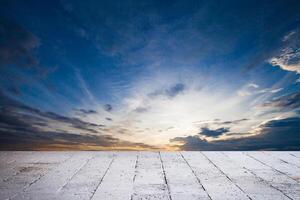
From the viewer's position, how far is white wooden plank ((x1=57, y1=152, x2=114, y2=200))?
3.26 meters

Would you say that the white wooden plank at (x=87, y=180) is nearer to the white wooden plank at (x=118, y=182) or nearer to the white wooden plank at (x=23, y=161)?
the white wooden plank at (x=118, y=182)

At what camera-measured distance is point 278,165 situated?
4.97 meters

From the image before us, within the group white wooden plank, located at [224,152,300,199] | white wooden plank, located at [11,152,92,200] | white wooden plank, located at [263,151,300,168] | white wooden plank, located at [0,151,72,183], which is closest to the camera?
white wooden plank, located at [11,152,92,200]

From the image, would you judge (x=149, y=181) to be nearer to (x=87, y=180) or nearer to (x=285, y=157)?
(x=87, y=180)

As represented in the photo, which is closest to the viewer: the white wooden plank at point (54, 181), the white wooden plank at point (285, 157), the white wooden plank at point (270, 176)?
the white wooden plank at point (54, 181)

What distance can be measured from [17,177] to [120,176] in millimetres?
1350

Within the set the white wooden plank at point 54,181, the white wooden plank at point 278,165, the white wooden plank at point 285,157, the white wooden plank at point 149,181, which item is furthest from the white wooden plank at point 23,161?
the white wooden plank at point 285,157

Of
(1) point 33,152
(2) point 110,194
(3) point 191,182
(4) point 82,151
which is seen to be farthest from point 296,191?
(1) point 33,152

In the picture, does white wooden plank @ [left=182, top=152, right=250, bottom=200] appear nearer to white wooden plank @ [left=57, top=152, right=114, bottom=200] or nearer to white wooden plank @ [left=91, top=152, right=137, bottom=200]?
white wooden plank @ [left=91, top=152, right=137, bottom=200]

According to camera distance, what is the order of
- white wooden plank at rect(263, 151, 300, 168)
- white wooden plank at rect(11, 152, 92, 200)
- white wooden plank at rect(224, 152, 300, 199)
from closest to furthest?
1. white wooden plank at rect(11, 152, 92, 200)
2. white wooden plank at rect(224, 152, 300, 199)
3. white wooden plank at rect(263, 151, 300, 168)

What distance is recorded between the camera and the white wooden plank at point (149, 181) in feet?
10.6

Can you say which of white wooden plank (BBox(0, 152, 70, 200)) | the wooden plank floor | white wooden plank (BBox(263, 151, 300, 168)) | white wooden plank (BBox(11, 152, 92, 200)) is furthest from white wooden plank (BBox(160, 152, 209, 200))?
white wooden plank (BBox(263, 151, 300, 168))

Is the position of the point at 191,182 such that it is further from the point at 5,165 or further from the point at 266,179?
the point at 5,165

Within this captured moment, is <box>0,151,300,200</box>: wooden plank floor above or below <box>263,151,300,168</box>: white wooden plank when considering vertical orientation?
below
